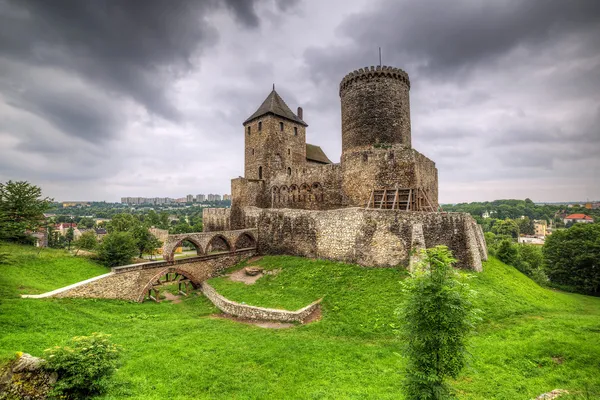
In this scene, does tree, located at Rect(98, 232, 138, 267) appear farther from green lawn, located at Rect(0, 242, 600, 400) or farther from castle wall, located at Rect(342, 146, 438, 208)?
castle wall, located at Rect(342, 146, 438, 208)

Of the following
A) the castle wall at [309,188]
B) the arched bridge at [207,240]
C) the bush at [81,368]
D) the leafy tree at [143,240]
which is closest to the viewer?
the bush at [81,368]

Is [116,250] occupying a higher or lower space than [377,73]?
lower

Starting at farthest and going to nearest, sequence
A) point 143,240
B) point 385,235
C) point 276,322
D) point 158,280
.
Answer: point 143,240 → point 158,280 → point 385,235 → point 276,322

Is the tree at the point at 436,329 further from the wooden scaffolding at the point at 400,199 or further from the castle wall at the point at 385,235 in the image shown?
the wooden scaffolding at the point at 400,199

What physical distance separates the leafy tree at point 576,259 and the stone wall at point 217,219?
1475 inches

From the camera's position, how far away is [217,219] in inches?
1262

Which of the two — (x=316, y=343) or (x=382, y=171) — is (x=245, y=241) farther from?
(x=316, y=343)

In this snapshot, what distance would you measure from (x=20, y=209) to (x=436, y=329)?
765 inches

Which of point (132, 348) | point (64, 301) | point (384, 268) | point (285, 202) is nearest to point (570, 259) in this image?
point (384, 268)

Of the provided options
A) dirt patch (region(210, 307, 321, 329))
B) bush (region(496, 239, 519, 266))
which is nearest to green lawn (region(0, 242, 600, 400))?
dirt patch (region(210, 307, 321, 329))

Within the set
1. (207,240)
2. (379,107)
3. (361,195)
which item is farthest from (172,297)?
(379,107)

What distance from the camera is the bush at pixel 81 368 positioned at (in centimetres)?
611

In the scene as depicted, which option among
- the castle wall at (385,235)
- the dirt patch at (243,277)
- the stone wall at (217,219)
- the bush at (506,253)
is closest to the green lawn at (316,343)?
the castle wall at (385,235)

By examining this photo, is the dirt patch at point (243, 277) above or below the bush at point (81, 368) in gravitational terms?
below
